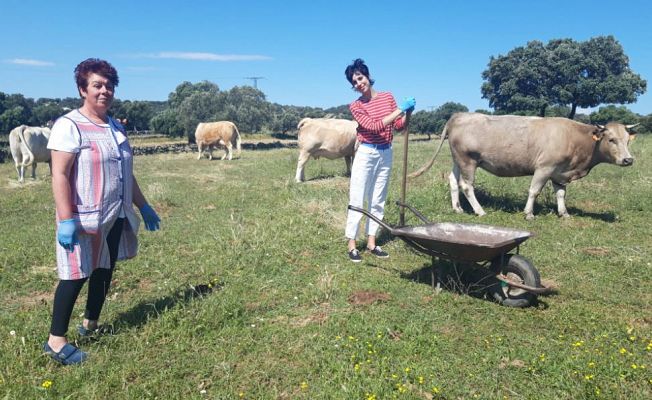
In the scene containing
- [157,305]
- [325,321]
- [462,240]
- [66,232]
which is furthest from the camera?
[462,240]

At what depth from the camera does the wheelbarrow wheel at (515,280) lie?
4.10 meters

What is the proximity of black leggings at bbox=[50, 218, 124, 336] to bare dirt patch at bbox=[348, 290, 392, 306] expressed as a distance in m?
2.21

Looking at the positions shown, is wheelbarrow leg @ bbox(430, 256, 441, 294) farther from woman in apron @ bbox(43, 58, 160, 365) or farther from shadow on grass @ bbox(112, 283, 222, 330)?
woman in apron @ bbox(43, 58, 160, 365)

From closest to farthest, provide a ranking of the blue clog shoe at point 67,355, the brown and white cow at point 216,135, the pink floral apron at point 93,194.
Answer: the pink floral apron at point 93,194 → the blue clog shoe at point 67,355 → the brown and white cow at point 216,135

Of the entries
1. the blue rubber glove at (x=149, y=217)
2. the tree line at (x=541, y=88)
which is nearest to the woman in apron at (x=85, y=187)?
the blue rubber glove at (x=149, y=217)

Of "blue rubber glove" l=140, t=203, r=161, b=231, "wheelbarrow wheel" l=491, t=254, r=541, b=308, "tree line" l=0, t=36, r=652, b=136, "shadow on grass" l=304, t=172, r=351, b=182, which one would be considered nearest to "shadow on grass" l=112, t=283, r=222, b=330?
"blue rubber glove" l=140, t=203, r=161, b=231

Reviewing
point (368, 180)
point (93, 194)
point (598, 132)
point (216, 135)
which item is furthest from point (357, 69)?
point (216, 135)

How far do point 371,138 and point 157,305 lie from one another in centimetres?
299

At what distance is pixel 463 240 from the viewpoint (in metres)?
4.54

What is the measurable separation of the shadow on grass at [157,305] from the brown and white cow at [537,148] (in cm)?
515

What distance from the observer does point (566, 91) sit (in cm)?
4075

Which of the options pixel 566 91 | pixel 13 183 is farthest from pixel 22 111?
pixel 566 91

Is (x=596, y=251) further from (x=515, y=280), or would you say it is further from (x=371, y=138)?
(x=371, y=138)

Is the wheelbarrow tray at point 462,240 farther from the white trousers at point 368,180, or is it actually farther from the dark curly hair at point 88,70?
the dark curly hair at point 88,70
